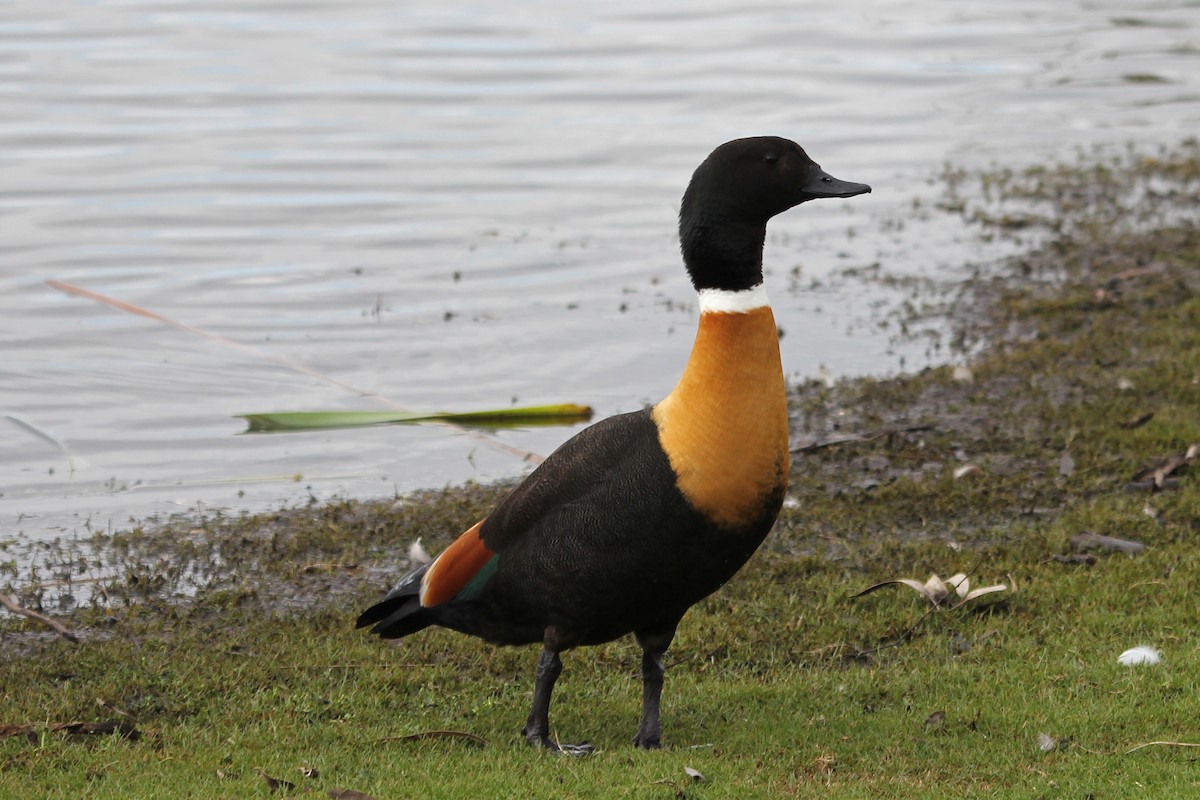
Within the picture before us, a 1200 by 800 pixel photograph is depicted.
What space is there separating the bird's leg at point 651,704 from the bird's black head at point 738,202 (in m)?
1.30

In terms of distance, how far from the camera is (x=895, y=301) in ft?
39.5

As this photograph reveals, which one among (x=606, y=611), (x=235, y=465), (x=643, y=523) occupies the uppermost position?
(x=643, y=523)

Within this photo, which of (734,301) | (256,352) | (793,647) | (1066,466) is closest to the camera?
(734,301)

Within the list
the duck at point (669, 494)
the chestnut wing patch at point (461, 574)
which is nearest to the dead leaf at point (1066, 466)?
the duck at point (669, 494)

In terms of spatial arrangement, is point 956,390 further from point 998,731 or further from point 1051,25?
point 1051,25

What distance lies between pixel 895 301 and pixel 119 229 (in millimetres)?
6522

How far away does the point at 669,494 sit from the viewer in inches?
199

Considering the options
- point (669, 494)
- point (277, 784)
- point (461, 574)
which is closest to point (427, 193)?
point (461, 574)

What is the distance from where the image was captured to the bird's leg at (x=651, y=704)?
5461 millimetres

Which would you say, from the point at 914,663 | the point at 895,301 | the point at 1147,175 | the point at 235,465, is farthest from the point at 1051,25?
the point at 914,663

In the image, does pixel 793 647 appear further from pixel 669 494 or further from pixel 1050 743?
pixel 669 494

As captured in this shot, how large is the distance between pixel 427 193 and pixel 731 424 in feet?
33.7

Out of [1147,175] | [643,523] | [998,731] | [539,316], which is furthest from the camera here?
[1147,175]

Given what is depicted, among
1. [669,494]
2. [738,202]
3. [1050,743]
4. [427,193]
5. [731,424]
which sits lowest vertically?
[1050,743]
